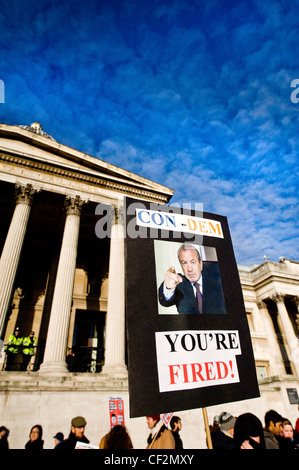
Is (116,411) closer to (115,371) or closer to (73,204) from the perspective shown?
(115,371)

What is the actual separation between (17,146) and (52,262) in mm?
7809

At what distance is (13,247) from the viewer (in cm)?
1340

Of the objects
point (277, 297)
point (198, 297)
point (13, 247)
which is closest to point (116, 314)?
point (13, 247)

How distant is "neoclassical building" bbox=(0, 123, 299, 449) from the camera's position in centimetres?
1038

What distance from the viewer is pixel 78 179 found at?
56.1ft

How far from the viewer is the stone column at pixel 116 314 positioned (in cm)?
1258

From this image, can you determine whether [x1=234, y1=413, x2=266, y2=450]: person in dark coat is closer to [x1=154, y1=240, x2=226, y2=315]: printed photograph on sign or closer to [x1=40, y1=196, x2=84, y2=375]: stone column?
[x1=154, y1=240, x2=226, y2=315]: printed photograph on sign

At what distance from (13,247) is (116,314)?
6.13 metres

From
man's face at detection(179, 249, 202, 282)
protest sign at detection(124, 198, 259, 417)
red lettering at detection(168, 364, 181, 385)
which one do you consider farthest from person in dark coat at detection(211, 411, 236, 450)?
man's face at detection(179, 249, 202, 282)
